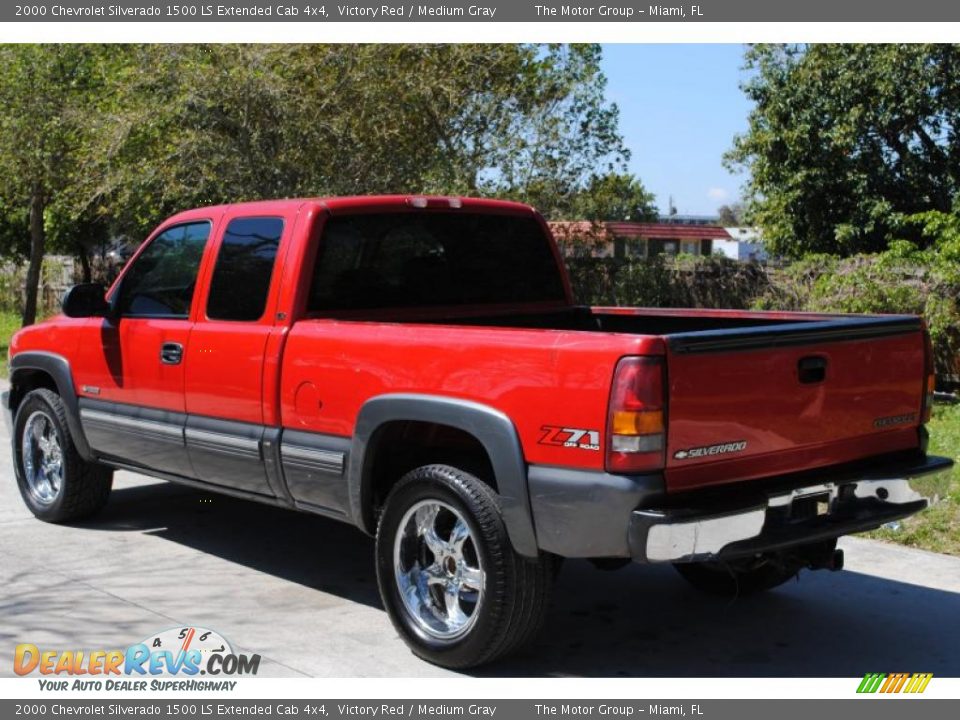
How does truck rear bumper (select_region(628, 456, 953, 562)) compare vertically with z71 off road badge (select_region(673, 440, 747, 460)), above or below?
below

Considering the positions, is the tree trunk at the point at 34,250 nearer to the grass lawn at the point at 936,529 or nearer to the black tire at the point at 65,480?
the black tire at the point at 65,480

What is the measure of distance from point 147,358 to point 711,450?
3.46m

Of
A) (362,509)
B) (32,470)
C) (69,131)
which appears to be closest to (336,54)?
(69,131)

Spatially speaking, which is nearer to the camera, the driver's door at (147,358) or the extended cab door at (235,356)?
the extended cab door at (235,356)

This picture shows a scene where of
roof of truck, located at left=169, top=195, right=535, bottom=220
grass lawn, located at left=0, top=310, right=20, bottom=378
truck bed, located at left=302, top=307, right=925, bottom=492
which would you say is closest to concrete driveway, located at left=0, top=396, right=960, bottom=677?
truck bed, located at left=302, top=307, right=925, bottom=492

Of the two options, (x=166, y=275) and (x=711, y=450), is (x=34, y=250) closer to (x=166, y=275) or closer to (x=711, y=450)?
(x=166, y=275)

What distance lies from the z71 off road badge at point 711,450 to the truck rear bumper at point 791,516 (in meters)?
0.19

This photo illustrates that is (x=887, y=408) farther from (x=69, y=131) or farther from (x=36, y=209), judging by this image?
(x=36, y=209)

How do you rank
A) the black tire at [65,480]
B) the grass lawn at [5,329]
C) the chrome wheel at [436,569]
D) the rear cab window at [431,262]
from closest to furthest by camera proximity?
the chrome wheel at [436,569] → the rear cab window at [431,262] → the black tire at [65,480] → the grass lawn at [5,329]

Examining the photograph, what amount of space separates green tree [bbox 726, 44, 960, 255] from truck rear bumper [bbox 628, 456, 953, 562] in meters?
14.1

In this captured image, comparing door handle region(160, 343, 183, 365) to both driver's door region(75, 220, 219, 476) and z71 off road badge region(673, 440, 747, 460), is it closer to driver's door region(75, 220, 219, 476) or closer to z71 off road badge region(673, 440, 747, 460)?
driver's door region(75, 220, 219, 476)

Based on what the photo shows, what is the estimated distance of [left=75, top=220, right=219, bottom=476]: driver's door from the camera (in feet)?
21.0

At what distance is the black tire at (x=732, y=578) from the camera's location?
5.98m

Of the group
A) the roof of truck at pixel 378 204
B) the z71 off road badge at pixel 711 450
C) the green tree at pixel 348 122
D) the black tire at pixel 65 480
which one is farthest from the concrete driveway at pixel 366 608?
the green tree at pixel 348 122
